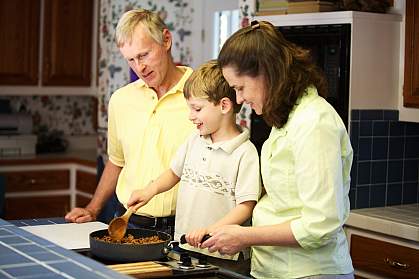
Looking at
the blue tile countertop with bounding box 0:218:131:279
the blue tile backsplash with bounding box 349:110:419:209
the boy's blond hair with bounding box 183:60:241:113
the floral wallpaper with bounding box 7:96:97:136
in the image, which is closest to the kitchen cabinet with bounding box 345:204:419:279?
the blue tile backsplash with bounding box 349:110:419:209

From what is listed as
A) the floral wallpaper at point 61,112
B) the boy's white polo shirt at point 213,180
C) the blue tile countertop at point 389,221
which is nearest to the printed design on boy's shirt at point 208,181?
the boy's white polo shirt at point 213,180

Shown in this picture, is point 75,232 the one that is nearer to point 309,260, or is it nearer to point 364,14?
point 309,260

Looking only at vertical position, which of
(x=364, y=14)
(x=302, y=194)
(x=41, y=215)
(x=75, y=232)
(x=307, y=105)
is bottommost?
(x=41, y=215)

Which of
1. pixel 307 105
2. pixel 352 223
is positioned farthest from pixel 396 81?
pixel 307 105

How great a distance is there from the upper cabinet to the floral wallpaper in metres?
0.30

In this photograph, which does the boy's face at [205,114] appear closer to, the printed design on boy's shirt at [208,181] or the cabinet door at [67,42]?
the printed design on boy's shirt at [208,181]

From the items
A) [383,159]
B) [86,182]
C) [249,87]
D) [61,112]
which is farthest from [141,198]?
[61,112]

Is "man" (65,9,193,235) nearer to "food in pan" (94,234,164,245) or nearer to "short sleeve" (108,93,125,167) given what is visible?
"short sleeve" (108,93,125,167)

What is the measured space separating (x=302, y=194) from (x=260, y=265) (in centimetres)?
27

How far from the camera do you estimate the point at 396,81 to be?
135 inches

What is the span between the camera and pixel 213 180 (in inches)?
87.7

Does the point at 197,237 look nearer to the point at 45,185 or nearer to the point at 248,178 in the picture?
the point at 248,178

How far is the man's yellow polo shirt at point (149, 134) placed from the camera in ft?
8.45

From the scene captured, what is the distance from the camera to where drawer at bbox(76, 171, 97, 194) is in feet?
16.7
